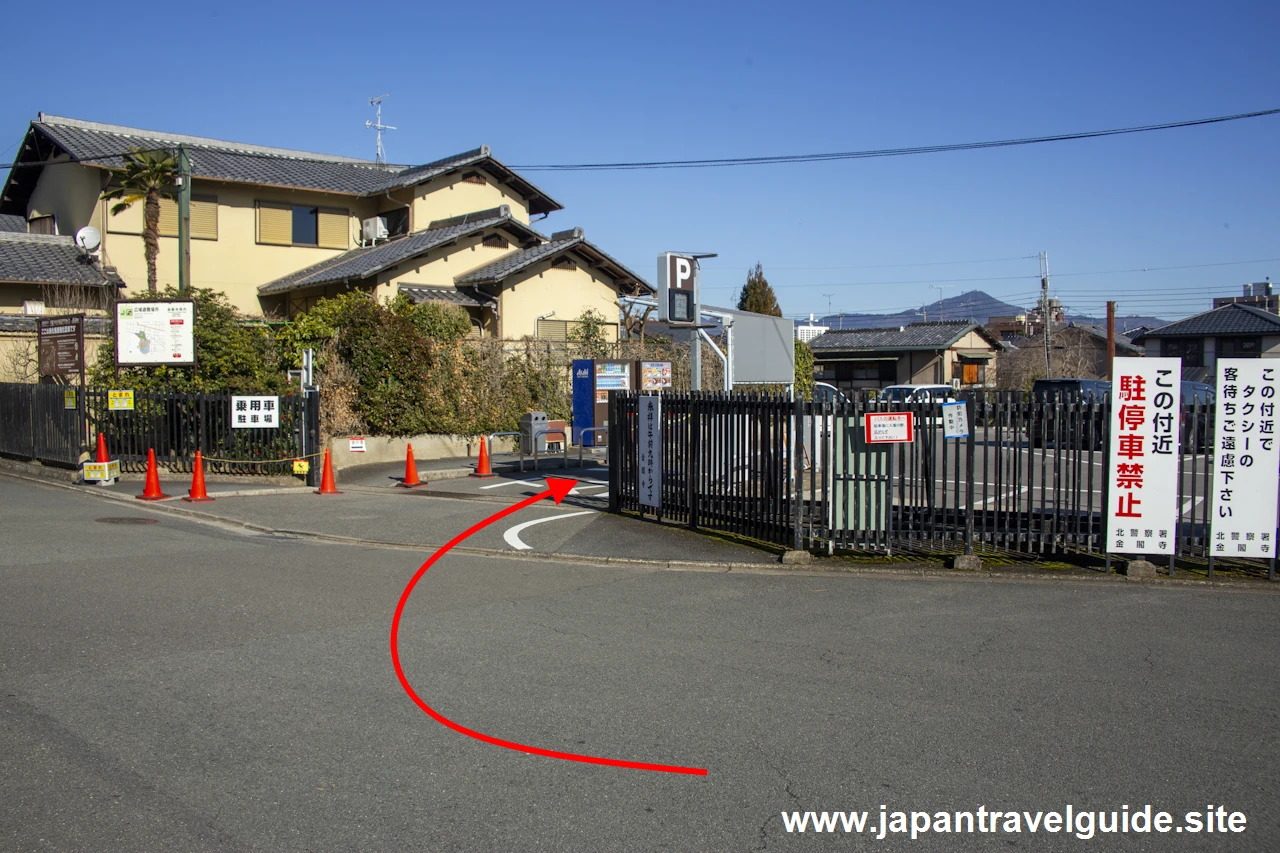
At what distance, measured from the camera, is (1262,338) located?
159ft

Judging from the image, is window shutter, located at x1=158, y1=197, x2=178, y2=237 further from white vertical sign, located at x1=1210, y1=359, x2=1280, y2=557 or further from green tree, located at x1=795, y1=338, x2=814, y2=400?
white vertical sign, located at x1=1210, y1=359, x2=1280, y2=557

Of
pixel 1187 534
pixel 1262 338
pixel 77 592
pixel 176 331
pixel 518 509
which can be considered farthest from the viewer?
pixel 1262 338

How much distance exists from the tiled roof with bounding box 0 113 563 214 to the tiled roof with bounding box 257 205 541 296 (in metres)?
1.97

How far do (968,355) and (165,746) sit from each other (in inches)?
2108

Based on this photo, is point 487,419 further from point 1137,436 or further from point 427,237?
point 1137,436

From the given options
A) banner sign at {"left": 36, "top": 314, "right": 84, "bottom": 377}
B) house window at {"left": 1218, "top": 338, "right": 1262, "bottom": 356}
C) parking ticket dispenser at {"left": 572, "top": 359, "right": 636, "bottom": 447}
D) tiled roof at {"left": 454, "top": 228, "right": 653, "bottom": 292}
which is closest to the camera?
banner sign at {"left": 36, "top": 314, "right": 84, "bottom": 377}

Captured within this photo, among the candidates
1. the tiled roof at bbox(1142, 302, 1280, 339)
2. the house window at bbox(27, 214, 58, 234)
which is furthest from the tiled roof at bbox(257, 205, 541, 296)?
the tiled roof at bbox(1142, 302, 1280, 339)

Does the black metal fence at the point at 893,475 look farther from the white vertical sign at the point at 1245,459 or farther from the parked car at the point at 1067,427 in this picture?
the white vertical sign at the point at 1245,459

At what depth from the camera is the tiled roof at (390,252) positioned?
2873 centimetres

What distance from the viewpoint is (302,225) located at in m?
33.3

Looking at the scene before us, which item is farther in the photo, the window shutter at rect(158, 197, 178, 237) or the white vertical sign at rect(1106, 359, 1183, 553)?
the window shutter at rect(158, 197, 178, 237)

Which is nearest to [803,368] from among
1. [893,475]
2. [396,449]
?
[396,449]

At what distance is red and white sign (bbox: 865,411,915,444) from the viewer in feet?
34.7

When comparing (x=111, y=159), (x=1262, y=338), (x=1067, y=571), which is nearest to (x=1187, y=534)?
(x=1067, y=571)
